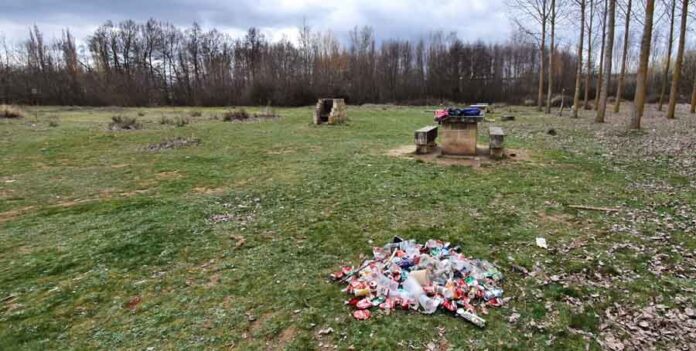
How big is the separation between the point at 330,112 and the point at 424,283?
43.3ft

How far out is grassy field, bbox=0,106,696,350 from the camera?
2363mm

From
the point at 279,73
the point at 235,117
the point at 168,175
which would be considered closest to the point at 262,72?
the point at 279,73

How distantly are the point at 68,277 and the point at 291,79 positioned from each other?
3186 cm

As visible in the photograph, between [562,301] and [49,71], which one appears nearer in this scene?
[562,301]

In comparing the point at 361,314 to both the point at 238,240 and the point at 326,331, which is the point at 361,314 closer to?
the point at 326,331

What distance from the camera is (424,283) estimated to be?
9.09ft

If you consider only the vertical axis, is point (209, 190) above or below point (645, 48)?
below

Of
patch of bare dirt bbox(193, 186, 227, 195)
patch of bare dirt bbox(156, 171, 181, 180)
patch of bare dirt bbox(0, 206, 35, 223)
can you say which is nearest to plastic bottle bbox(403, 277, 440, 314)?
patch of bare dirt bbox(193, 186, 227, 195)

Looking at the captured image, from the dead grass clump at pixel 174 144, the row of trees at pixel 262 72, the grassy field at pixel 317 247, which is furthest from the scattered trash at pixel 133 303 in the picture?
the row of trees at pixel 262 72

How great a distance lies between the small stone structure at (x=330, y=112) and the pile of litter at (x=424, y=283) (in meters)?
12.2

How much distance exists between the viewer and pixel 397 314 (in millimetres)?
2514

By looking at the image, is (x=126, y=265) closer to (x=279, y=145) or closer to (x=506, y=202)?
(x=506, y=202)

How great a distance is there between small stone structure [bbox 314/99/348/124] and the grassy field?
7.71 meters

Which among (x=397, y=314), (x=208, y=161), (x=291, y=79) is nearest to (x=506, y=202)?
(x=397, y=314)
